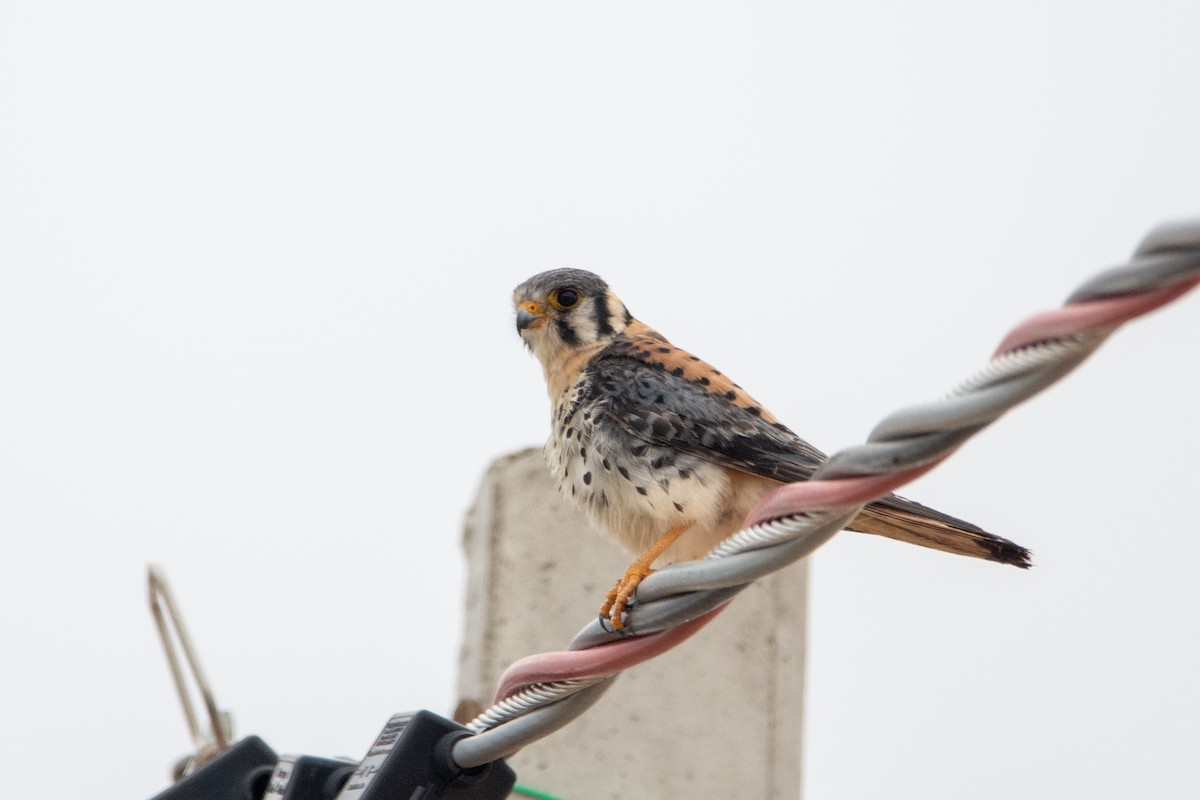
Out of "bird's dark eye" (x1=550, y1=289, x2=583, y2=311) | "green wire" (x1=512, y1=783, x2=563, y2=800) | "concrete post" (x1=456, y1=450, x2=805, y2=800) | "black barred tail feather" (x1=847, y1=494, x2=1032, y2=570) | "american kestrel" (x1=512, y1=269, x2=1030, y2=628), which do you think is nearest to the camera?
"black barred tail feather" (x1=847, y1=494, x2=1032, y2=570)

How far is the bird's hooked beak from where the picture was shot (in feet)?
14.1

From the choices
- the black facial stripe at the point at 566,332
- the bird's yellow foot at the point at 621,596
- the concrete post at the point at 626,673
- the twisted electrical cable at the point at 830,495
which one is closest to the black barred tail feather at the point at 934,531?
the bird's yellow foot at the point at 621,596

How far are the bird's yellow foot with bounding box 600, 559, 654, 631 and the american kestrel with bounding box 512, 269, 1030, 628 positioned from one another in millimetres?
17

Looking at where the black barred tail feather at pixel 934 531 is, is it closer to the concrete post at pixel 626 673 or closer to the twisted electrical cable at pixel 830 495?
the twisted electrical cable at pixel 830 495

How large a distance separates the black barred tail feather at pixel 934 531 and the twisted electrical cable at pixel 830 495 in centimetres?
73

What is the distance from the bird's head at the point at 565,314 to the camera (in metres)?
4.24

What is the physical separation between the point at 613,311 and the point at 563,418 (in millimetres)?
645

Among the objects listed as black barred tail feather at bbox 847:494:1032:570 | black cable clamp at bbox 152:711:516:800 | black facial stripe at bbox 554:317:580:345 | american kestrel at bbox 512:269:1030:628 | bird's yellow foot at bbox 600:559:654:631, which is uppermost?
black facial stripe at bbox 554:317:580:345

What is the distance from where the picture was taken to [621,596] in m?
2.62

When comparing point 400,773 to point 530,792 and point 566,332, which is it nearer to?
point 530,792

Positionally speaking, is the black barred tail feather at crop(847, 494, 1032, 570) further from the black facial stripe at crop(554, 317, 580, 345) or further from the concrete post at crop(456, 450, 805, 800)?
the concrete post at crop(456, 450, 805, 800)

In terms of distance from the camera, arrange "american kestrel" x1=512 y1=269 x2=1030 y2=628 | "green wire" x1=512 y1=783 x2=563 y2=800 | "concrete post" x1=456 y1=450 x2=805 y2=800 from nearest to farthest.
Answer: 1. "american kestrel" x1=512 y1=269 x2=1030 y2=628
2. "green wire" x1=512 y1=783 x2=563 y2=800
3. "concrete post" x1=456 y1=450 x2=805 y2=800

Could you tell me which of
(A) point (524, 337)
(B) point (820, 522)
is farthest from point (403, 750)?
(A) point (524, 337)

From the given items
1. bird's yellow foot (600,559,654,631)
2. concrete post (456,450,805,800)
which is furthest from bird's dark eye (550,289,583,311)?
bird's yellow foot (600,559,654,631)
